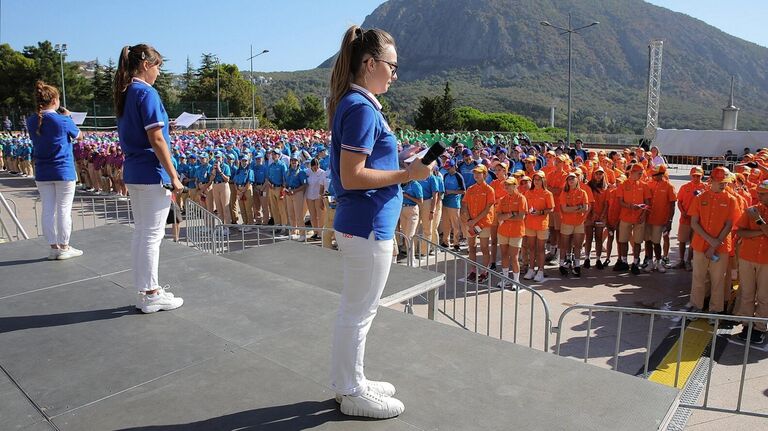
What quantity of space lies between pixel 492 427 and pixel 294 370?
4.01 feet

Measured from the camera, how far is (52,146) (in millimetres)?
5195

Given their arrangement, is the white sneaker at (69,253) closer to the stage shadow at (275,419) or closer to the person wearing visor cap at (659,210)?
the stage shadow at (275,419)

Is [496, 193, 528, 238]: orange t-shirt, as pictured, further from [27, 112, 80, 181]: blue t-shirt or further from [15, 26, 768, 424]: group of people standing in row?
[27, 112, 80, 181]: blue t-shirt

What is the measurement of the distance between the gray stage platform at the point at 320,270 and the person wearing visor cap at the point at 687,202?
18.2 ft

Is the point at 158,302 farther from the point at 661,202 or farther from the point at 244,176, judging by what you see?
the point at 244,176

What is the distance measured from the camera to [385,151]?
8.55 ft

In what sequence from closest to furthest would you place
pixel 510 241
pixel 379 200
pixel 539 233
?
pixel 379 200
pixel 510 241
pixel 539 233

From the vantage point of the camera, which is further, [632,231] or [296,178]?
[296,178]

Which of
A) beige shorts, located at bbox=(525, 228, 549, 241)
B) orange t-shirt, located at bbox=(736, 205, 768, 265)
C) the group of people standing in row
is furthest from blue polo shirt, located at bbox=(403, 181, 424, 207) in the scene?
orange t-shirt, located at bbox=(736, 205, 768, 265)

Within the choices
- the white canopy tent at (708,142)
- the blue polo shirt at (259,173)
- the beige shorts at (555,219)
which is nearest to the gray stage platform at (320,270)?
the beige shorts at (555,219)

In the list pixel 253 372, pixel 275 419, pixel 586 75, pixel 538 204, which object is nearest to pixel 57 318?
pixel 253 372

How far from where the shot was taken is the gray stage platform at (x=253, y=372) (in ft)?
9.36

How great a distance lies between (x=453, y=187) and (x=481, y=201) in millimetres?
2286

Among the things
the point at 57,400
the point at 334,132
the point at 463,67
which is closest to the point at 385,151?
the point at 334,132
